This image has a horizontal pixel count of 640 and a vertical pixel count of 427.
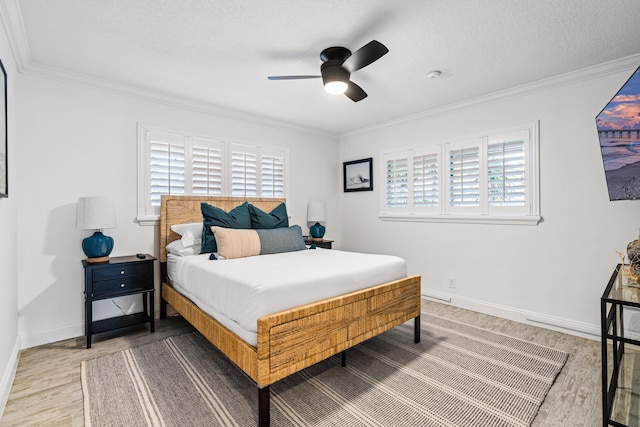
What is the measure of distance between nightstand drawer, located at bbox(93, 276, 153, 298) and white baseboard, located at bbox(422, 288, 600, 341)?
3312 mm

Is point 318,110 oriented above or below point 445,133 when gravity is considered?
above

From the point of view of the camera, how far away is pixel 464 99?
3635 millimetres

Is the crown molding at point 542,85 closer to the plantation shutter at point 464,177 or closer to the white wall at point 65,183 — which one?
the plantation shutter at point 464,177

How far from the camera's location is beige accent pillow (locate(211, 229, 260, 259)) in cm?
298

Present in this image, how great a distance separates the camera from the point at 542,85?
3.09 metres

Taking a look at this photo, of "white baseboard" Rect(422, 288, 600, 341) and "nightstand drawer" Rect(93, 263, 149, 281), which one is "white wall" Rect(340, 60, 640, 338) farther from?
"nightstand drawer" Rect(93, 263, 149, 281)

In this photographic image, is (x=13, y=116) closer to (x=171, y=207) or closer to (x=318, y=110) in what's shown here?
(x=171, y=207)

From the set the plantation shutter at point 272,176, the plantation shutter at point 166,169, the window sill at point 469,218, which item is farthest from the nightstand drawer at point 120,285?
the window sill at point 469,218

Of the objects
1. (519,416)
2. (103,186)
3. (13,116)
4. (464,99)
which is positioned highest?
(464,99)

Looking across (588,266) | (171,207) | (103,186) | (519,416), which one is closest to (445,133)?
(588,266)

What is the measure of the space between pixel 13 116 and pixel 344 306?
3.05m

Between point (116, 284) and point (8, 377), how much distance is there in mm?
911

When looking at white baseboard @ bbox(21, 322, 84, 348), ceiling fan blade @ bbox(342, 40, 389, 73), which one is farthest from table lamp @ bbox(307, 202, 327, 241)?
white baseboard @ bbox(21, 322, 84, 348)

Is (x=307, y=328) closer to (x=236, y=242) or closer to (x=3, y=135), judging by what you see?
(x=236, y=242)
